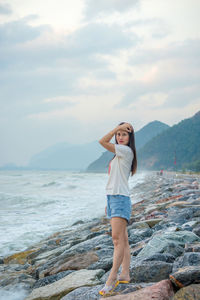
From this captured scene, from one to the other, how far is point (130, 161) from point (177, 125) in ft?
439

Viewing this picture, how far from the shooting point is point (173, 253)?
356cm

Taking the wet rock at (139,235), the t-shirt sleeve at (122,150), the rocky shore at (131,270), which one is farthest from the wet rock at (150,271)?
the wet rock at (139,235)

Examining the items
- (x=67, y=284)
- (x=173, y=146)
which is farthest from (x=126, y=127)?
(x=173, y=146)

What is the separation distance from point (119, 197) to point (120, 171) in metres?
0.24

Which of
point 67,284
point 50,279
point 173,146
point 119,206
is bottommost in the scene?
point 50,279

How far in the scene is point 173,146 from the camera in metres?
123

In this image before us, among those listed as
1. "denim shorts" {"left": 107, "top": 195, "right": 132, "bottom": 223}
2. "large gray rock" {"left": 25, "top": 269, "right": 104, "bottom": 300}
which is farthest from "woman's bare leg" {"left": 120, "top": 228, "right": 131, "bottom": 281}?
"large gray rock" {"left": 25, "top": 269, "right": 104, "bottom": 300}

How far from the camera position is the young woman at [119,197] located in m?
2.84

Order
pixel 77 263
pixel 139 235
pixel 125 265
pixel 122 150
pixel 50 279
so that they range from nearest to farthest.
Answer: pixel 122 150, pixel 125 265, pixel 50 279, pixel 77 263, pixel 139 235

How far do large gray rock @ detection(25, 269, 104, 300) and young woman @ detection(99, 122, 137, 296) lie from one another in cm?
41

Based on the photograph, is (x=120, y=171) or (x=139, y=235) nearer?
(x=120, y=171)

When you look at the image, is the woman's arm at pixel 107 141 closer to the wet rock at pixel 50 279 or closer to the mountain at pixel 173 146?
the wet rock at pixel 50 279

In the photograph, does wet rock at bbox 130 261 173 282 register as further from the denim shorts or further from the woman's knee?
the denim shorts

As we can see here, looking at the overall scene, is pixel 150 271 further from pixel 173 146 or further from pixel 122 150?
pixel 173 146
